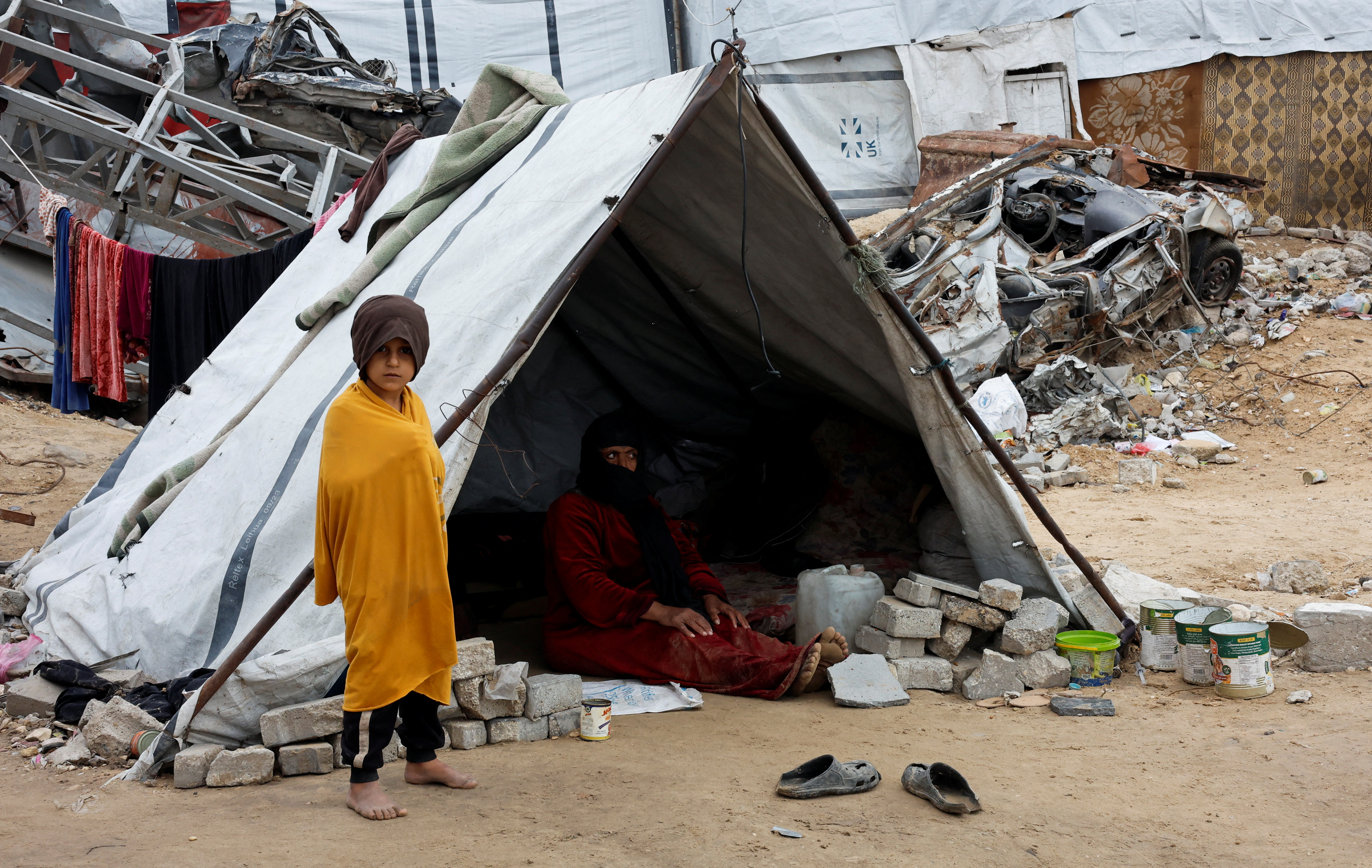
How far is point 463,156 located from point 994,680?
3.09 m

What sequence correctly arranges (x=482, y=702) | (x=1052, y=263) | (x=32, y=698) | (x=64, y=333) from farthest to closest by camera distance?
(x=1052, y=263) → (x=64, y=333) → (x=32, y=698) → (x=482, y=702)

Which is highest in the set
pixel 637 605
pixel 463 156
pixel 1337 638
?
pixel 463 156

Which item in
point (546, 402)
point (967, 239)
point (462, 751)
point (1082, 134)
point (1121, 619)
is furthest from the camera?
point (1082, 134)

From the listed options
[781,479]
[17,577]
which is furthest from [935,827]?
[17,577]

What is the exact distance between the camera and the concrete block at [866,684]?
3.48m

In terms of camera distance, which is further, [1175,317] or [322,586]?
[1175,317]

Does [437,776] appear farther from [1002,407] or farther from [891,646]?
[1002,407]

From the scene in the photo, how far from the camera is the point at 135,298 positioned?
658 cm

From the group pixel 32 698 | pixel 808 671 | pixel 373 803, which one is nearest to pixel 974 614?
pixel 808 671

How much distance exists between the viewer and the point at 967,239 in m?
8.52

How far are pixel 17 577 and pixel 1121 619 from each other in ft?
15.4

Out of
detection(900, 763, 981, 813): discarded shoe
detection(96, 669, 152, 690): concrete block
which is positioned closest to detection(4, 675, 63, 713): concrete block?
detection(96, 669, 152, 690): concrete block

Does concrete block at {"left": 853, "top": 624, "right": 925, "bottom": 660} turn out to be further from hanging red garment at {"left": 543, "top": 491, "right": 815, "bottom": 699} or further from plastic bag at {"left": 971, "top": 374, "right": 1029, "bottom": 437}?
plastic bag at {"left": 971, "top": 374, "right": 1029, "bottom": 437}

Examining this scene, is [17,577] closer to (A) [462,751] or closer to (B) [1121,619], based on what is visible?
(A) [462,751]
